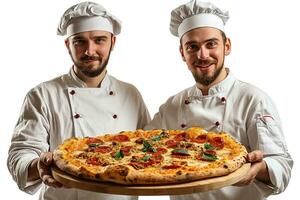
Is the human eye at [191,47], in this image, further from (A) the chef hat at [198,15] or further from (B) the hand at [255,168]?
(B) the hand at [255,168]

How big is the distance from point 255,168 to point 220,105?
2.44ft

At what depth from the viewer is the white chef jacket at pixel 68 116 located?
14.6 feet

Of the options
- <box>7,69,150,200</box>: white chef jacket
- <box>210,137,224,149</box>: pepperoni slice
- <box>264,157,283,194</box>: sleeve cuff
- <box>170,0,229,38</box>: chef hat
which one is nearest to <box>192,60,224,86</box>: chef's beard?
<box>170,0,229,38</box>: chef hat

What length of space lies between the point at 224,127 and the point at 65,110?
4.20 ft

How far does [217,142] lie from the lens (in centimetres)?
417

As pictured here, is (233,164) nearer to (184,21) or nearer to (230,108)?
(230,108)

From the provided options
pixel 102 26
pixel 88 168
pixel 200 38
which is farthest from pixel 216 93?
pixel 88 168

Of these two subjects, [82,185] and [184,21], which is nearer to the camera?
[82,185]

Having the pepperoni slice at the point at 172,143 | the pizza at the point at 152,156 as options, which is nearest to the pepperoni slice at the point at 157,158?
the pizza at the point at 152,156

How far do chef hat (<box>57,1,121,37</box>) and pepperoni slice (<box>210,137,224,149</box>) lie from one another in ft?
4.22

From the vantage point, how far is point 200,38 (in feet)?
Answer: 14.6

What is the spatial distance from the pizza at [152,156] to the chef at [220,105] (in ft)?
0.66

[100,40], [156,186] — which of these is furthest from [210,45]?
[156,186]

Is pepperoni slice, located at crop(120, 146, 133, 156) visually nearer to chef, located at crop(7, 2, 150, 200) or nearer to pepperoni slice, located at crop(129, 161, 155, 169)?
pepperoni slice, located at crop(129, 161, 155, 169)
